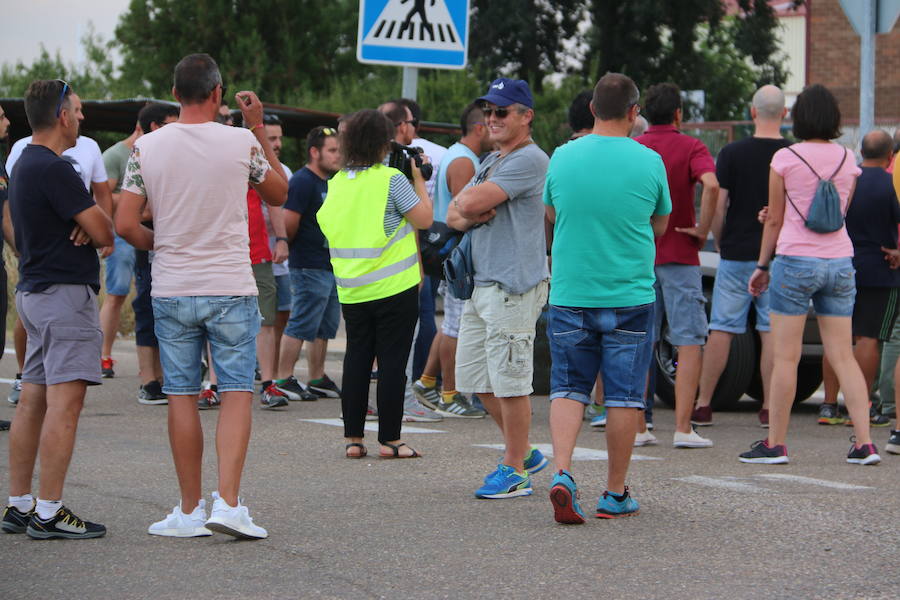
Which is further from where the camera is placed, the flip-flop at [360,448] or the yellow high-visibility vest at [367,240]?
the flip-flop at [360,448]

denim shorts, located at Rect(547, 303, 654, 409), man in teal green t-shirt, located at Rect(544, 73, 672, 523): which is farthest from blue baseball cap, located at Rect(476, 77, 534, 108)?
denim shorts, located at Rect(547, 303, 654, 409)

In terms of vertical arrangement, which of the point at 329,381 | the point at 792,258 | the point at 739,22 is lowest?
the point at 329,381

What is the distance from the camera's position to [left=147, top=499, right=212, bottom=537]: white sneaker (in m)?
5.55

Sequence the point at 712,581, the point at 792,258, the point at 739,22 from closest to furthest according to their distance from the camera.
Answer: the point at 712,581 → the point at 792,258 → the point at 739,22

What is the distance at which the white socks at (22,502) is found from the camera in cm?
568

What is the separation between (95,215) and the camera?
18.2ft

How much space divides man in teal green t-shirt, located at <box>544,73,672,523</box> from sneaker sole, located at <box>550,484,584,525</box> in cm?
19

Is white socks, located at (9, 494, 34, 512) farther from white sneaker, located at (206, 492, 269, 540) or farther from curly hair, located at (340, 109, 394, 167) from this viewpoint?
Result: curly hair, located at (340, 109, 394, 167)

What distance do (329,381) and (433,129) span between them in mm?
7761

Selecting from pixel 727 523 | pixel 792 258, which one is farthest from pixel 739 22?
pixel 727 523

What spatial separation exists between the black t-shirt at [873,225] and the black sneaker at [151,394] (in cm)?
462

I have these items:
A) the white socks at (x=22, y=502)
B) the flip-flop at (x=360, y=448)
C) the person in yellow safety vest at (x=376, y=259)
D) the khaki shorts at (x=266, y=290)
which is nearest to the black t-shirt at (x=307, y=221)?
the khaki shorts at (x=266, y=290)

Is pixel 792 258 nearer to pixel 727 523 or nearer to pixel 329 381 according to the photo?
pixel 727 523

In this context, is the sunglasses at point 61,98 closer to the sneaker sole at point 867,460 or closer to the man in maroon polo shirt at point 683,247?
the man in maroon polo shirt at point 683,247
